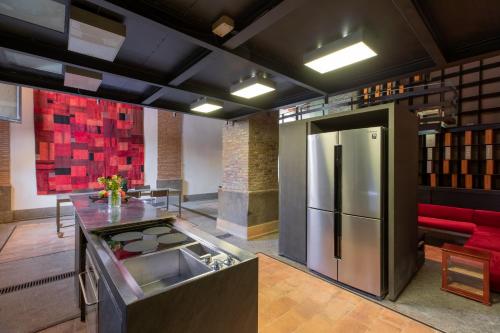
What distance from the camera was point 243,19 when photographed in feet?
6.30

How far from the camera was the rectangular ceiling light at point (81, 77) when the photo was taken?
2.68 m

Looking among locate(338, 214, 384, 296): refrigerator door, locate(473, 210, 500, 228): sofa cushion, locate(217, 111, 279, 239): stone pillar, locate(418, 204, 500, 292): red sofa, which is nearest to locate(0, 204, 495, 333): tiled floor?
locate(338, 214, 384, 296): refrigerator door

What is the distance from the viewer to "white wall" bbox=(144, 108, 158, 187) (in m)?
8.01

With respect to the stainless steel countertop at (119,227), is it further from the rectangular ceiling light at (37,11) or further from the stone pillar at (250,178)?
the stone pillar at (250,178)

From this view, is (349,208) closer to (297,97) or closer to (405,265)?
(405,265)

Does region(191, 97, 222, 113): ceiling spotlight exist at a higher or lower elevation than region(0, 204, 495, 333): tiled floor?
higher

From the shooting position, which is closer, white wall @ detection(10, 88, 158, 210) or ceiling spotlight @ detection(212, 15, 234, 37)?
ceiling spotlight @ detection(212, 15, 234, 37)

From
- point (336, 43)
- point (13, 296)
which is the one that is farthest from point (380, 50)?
point (13, 296)

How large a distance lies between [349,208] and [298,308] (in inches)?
51.3

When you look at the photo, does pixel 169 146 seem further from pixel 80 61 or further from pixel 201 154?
pixel 80 61

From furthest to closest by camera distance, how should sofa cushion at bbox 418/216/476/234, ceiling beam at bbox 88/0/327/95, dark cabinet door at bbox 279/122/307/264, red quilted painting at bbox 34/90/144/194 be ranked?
red quilted painting at bbox 34/90/144/194, sofa cushion at bbox 418/216/476/234, dark cabinet door at bbox 279/122/307/264, ceiling beam at bbox 88/0/327/95

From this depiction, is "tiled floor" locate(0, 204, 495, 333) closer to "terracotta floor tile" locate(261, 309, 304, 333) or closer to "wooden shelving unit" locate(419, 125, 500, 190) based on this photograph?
"terracotta floor tile" locate(261, 309, 304, 333)

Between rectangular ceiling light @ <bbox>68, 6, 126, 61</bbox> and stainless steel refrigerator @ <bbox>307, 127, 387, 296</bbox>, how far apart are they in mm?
2523

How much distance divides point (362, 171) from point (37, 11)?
3405mm
